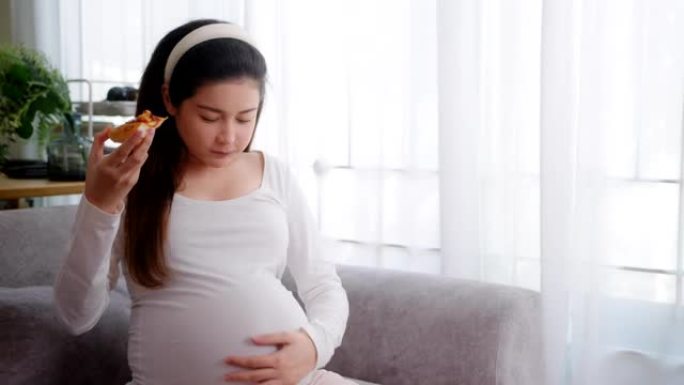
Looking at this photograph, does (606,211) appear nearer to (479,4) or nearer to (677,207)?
(677,207)

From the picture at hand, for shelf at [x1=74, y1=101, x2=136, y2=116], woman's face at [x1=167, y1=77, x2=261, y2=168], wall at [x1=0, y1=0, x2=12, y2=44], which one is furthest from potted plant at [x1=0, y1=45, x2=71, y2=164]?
wall at [x1=0, y1=0, x2=12, y2=44]

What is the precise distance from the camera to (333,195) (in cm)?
220

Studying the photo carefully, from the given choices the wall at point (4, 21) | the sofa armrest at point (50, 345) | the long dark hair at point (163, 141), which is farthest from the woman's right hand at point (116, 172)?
the wall at point (4, 21)

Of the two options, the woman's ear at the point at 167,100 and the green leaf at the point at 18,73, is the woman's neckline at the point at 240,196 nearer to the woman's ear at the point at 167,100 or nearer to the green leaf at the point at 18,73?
the woman's ear at the point at 167,100

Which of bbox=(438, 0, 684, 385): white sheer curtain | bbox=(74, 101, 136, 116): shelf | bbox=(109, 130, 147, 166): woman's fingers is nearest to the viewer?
bbox=(109, 130, 147, 166): woman's fingers

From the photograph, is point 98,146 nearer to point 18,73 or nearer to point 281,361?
point 281,361

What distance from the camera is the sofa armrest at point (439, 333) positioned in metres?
1.35

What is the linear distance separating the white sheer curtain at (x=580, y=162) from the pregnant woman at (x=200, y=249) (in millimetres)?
709

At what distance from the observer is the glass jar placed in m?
1.95

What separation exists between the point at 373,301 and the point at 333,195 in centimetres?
75

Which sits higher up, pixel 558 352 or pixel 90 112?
pixel 90 112

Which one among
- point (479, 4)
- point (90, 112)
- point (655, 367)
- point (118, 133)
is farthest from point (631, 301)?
point (90, 112)

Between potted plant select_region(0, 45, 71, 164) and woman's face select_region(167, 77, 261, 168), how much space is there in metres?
0.85

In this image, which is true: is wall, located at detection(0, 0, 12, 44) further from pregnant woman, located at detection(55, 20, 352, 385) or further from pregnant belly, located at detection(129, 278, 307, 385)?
pregnant belly, located at detection(129, 278, 307, 385)
